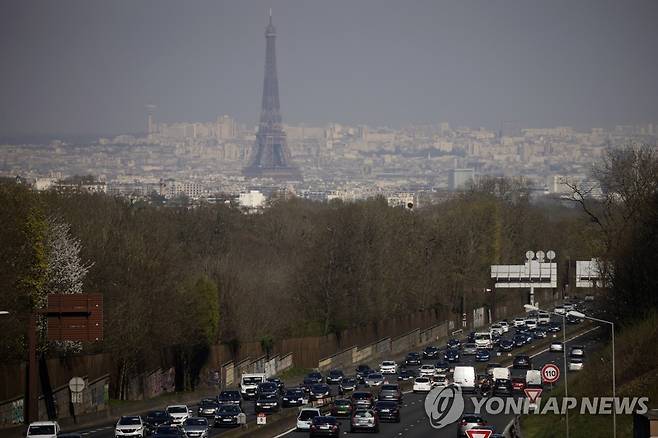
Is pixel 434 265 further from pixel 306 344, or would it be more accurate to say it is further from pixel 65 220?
pixel 65 220

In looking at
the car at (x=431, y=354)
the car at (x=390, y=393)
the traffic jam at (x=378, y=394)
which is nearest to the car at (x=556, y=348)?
the traffic jam at (x=378, y=394)

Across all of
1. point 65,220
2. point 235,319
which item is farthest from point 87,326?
point 235,319

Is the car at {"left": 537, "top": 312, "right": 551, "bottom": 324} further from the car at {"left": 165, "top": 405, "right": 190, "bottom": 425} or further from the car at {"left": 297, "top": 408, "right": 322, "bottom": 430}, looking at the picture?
the car at {"left": 297, "top": 408, "right": 322, "bottom": 430}

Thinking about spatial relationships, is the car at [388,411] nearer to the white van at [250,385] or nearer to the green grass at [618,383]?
A: the green grass at [618,383]

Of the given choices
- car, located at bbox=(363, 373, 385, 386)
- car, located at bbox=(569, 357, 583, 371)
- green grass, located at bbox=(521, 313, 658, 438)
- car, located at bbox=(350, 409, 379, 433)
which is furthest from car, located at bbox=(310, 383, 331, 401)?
A: car, located at bbox=(569, 357, 583, 371)

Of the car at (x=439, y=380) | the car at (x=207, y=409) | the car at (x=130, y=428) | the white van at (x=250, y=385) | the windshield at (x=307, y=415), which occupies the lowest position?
the white van at (x=250, y=385)

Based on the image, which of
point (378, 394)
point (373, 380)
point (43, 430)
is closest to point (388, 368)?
point (373, 380)
